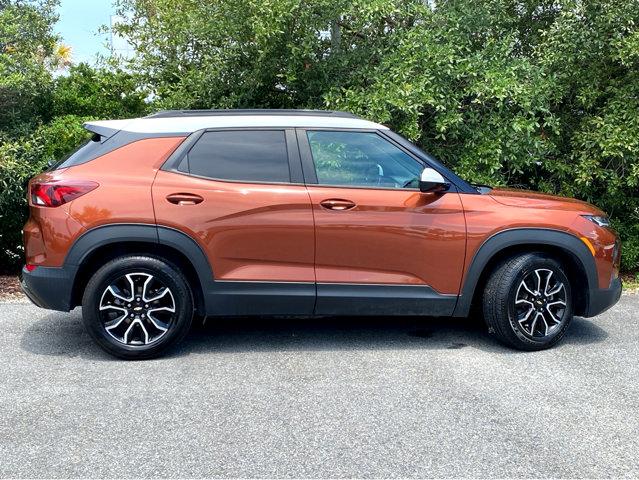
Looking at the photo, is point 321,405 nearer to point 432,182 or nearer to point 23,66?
point 432,182

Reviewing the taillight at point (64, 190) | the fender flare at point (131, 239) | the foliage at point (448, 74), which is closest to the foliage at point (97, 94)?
the foliage at point (448, 74)

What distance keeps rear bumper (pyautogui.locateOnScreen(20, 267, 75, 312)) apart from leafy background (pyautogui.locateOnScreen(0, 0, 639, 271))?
2.30 m

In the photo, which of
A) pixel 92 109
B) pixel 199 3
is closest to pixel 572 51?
pixel 199 3

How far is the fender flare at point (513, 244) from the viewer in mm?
4965

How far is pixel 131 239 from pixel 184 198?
1.49 feet

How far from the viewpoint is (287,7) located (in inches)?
265

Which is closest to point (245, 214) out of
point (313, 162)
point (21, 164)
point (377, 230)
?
point (313, 162)

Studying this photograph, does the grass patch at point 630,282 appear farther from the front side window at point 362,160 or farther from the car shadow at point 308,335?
the front side window at point 362,160

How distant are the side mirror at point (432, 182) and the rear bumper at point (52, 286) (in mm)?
2486

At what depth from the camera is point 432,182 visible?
4.77 metres

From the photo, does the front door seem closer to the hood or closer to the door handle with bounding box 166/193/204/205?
the hood

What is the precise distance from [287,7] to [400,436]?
4.59 m

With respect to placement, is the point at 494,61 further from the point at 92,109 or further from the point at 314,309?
the point at 92,109

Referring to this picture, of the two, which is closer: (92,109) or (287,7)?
(287,7)
